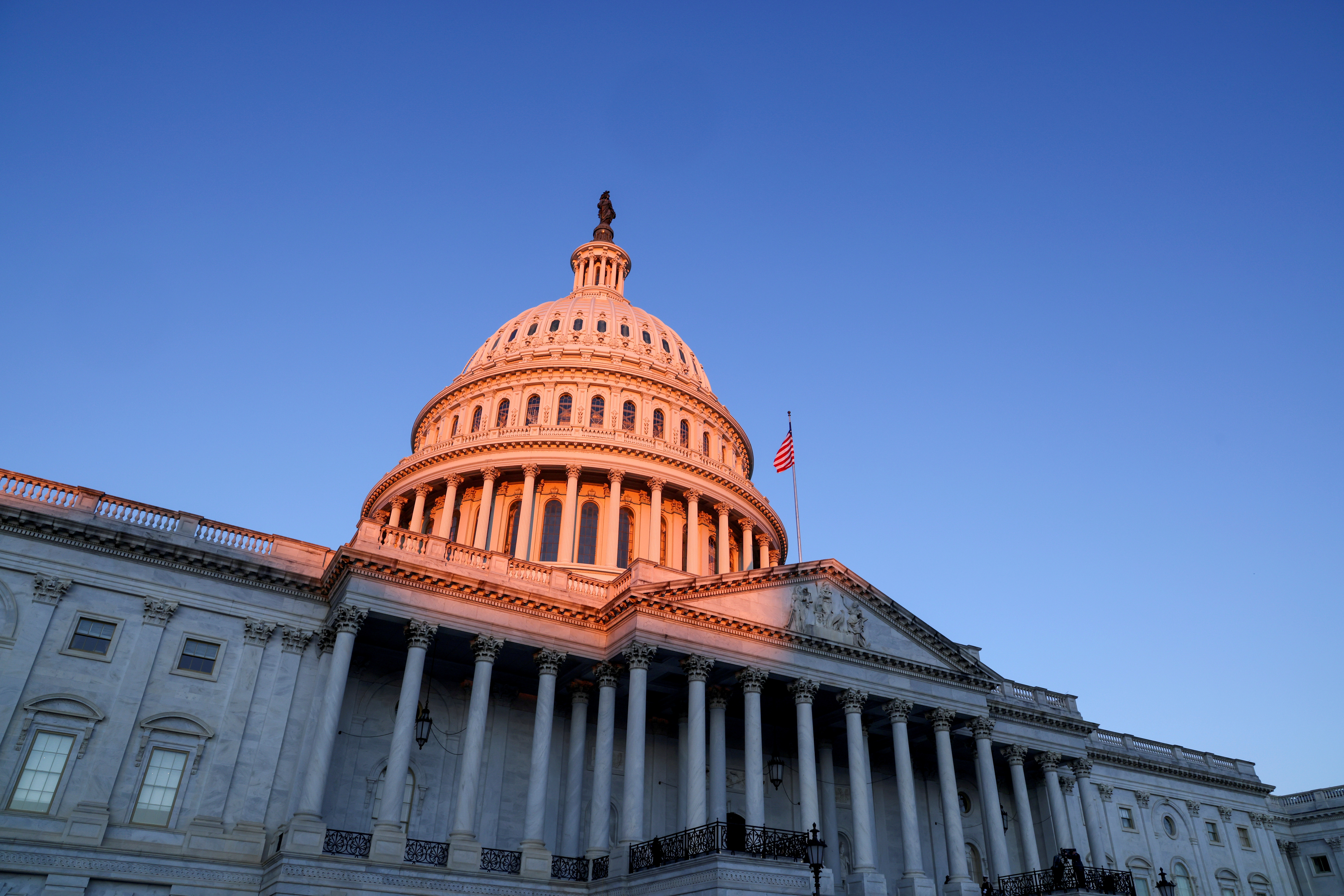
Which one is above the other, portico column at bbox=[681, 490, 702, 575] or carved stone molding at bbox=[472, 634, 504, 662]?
portico column at bbox=[681, 490, 702, 575]

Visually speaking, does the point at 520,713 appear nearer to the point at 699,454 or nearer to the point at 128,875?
the point at 128,875

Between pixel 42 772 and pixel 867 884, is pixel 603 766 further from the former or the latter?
pixel 42 772

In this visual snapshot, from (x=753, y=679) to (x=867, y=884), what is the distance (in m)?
7.55

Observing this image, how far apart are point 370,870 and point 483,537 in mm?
23710

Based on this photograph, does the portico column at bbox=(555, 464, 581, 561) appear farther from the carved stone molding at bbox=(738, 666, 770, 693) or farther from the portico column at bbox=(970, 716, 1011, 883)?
the portico column at bbox=(970, 716, 1011, 883)

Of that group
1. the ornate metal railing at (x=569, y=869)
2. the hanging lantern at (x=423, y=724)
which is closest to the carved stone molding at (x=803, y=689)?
the ornate metal railing at (x=569, y=869)

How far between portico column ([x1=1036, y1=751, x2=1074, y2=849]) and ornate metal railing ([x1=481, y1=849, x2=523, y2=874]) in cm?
2391

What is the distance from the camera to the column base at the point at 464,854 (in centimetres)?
2873

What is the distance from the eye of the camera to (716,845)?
90.5 ft

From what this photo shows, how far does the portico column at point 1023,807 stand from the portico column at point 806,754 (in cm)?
1009

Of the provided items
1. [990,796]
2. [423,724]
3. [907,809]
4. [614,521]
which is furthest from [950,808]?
[614,521]

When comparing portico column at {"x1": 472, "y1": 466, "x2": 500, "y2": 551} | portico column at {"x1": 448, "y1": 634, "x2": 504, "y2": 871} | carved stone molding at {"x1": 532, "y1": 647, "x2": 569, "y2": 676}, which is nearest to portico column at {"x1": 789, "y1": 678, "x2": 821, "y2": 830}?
carved stone molding at {"x1": 532, "y1": 647, "x2": 569, "y2": 676}

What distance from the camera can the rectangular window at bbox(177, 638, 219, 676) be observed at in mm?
31078

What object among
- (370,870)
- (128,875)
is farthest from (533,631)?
(128,875)
